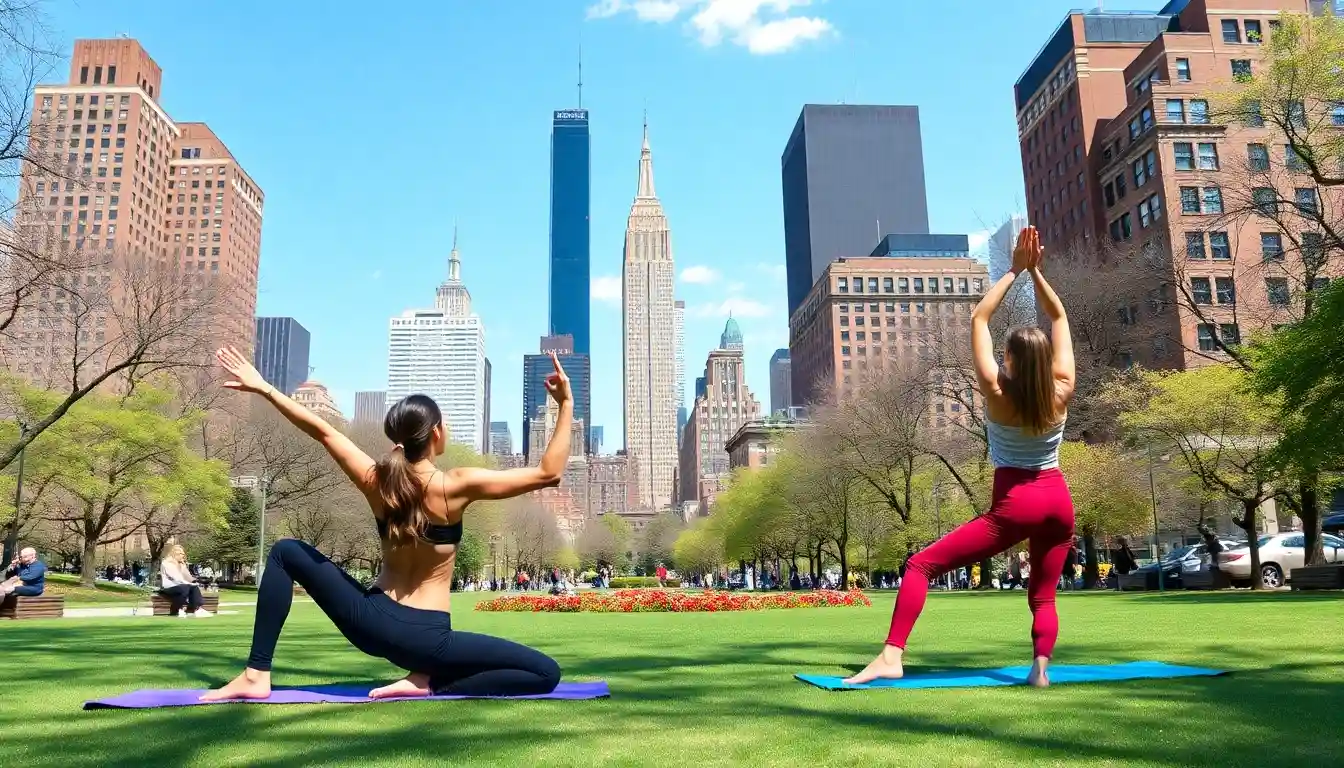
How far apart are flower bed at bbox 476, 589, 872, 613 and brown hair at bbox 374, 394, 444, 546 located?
56.8ft

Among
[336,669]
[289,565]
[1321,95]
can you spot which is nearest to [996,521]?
[289,565]

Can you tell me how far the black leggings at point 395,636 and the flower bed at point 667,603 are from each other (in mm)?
16784

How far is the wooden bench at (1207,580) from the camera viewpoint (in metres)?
27.1

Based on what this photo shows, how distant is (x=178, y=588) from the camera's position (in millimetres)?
19750

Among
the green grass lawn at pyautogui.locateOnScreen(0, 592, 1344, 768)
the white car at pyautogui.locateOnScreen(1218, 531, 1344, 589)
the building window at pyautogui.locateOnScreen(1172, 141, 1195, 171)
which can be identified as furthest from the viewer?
the building window at pyautogui.locateOnScreen(1172, 141, 1195, 171)

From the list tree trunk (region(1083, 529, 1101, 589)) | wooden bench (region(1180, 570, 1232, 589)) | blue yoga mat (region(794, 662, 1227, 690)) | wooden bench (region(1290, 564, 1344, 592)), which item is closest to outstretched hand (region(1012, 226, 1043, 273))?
blue yoga mat (region(794, 662, 1227, 690))

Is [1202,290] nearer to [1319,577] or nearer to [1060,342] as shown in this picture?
[1319,577]

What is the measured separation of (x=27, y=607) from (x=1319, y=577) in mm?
28220

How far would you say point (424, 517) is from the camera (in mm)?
4879

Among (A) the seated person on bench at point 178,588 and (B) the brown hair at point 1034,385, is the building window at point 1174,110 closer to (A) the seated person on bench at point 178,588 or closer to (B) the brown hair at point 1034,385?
(A) the seated person on bench at point 178,588

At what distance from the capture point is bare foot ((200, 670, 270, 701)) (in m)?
5.05

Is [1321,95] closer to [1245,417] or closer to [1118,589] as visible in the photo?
[1245,417]

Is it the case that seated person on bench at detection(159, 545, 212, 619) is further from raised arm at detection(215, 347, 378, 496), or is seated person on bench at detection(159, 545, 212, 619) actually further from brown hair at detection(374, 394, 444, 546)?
brown hair at detection(374, 394, 444, 546)

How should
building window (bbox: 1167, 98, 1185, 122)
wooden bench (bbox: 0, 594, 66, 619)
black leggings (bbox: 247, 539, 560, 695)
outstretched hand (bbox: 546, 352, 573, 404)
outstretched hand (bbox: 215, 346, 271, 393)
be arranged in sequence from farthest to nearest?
building window (bbox: 1167, 98, 1185, 122) → wooden bench (bbox: 0, 594, 66, 619) → outstretched hand (bbox: 215, 346, 271, 393) → outstretched hand (bbox: 546, 352, 573, 404) → black leggings (bbox: 247, 539, 560, 695)
